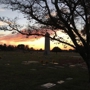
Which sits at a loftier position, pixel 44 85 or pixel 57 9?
pixel 57 9

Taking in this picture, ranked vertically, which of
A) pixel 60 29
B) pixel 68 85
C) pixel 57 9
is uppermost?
pixel 57 9

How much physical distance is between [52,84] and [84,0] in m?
3.71

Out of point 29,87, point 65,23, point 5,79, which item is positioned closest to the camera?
point 29,87

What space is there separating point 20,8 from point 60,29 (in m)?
1.96

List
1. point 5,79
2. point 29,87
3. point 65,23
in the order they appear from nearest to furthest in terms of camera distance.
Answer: point 29,87 < point 65,23 < point 5,79

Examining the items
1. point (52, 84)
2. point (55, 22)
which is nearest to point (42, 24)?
point (55, 22)

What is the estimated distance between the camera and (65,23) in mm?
9336

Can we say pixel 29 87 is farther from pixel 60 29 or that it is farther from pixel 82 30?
pixel 82 30

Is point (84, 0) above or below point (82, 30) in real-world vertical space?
above

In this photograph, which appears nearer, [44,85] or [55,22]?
[44,85]

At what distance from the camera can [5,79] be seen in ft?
32.7

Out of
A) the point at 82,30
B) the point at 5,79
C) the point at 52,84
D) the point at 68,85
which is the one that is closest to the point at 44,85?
the point at 52,84

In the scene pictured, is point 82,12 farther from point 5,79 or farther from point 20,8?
point 5,79

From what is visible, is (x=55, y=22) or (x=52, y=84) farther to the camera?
(x=55, y=22)
